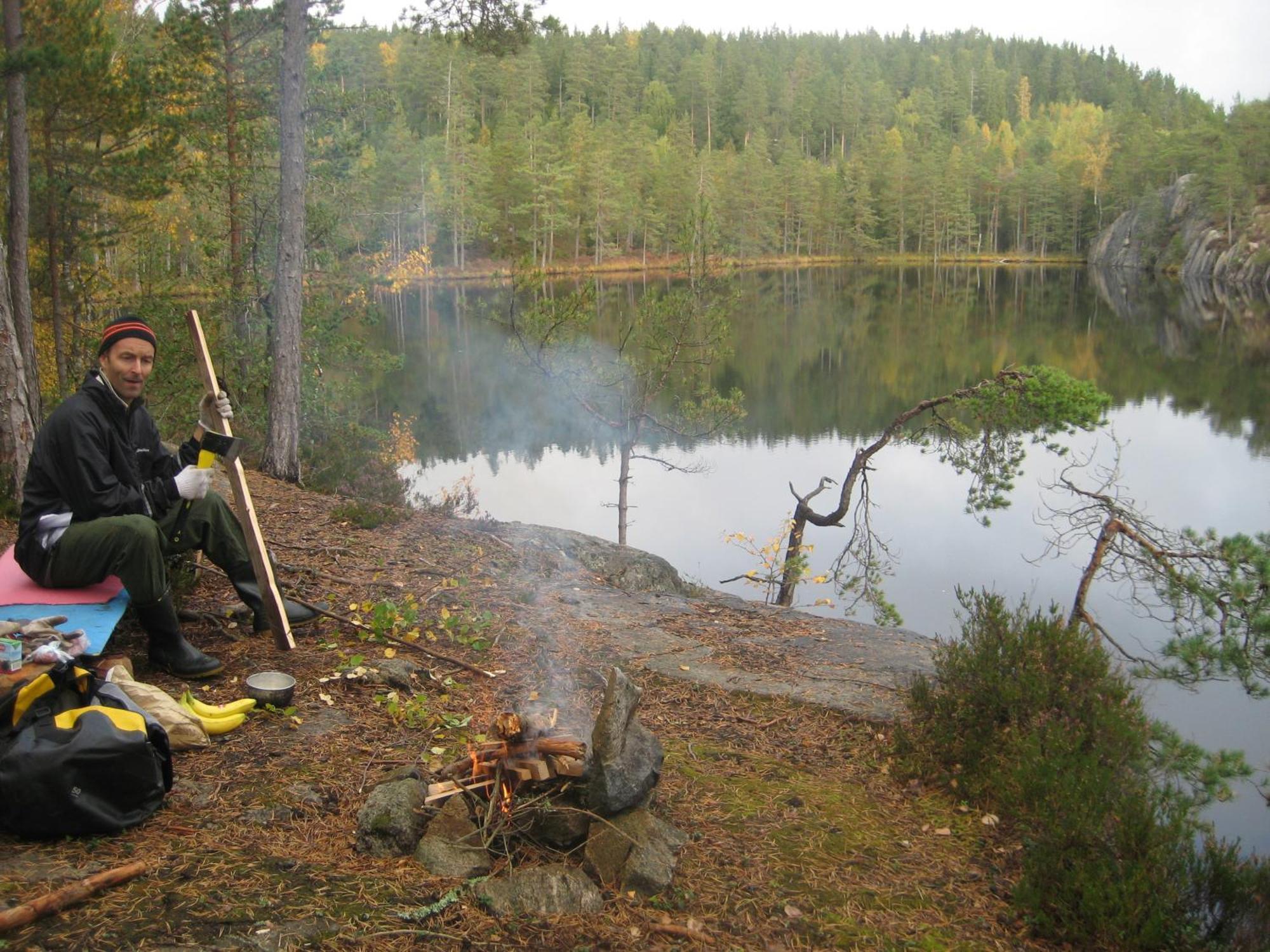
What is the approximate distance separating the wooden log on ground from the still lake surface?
14.8 feet

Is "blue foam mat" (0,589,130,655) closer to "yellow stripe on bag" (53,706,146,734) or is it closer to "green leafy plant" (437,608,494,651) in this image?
"yellow stripe on bag" (53,706,146,734)

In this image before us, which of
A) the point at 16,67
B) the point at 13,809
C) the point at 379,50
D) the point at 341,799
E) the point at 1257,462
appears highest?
the point at 379,50

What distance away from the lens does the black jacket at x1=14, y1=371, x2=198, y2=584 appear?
414 cm

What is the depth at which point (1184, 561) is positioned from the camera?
28.4 ft

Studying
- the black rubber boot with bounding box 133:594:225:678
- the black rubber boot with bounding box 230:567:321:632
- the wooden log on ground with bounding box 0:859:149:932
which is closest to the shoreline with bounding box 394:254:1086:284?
the black rubber boot with bounding box 230:567:321:632

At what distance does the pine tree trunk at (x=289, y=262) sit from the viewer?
393 inches

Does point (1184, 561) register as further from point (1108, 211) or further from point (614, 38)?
point (614, 38)

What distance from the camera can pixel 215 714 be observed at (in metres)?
3.91

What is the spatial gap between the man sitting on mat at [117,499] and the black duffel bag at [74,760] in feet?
2.85

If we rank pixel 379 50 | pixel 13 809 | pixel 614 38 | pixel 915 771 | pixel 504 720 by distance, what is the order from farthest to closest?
pixel 614 38 → pixel 379 50 → pixel 915 771 → pixel 504 720 → pixel 13 809

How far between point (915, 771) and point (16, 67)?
934 centimetres

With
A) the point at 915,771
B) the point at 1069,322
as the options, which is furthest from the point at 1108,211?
the point at 915,771

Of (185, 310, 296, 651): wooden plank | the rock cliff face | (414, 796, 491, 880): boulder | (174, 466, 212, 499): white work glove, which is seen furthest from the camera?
the rock cliff face

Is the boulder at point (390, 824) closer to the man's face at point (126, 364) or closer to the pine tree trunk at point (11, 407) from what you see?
the man's face at point (126, 364)
